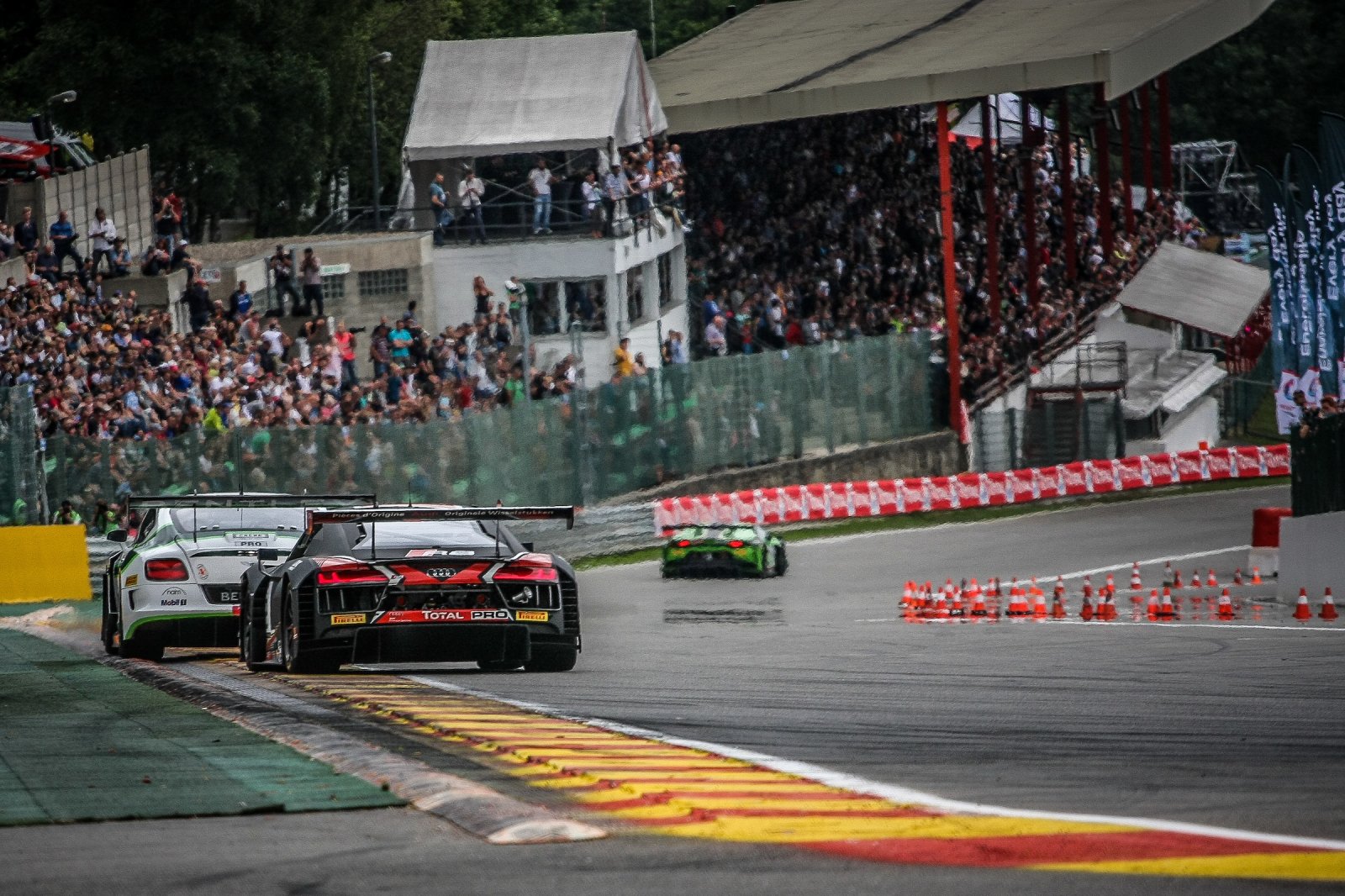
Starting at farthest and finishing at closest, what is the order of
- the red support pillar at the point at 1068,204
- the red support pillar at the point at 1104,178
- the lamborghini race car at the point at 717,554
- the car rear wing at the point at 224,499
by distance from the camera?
the red support pillar at the point at 1104,178 < the red support pillar at the point at 1068,204 < the lamborghini race car at the point at 717,554 < the car rear wing at the point at 224,499

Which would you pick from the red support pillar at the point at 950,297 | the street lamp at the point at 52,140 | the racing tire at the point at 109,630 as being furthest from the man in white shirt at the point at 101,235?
the racing tire at the point at 109,630

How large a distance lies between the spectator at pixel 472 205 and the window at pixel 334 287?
2643 mm

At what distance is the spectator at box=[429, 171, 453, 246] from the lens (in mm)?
43062

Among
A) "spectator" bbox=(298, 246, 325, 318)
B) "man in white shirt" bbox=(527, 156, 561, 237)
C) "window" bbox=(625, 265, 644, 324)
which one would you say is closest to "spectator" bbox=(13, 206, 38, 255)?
"spectator" bbox=(298, 246, 325, 318)

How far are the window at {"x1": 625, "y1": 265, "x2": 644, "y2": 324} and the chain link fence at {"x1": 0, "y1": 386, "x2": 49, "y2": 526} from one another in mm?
17314

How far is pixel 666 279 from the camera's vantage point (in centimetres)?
4734

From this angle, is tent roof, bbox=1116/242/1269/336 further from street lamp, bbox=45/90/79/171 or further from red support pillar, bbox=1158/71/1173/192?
street lamp, bbox=45/90/79/171

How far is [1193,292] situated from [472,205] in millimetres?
16352

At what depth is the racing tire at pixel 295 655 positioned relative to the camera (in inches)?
543

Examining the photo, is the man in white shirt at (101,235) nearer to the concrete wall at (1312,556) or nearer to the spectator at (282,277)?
the spectator at (282,277)

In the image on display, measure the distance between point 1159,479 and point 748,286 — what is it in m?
9.66

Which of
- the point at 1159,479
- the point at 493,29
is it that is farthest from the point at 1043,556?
the point at 493,29

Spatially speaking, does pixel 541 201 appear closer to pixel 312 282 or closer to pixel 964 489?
pixel 312 282

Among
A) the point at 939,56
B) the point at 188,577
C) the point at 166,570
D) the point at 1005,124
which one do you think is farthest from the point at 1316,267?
the point at 1005,124
